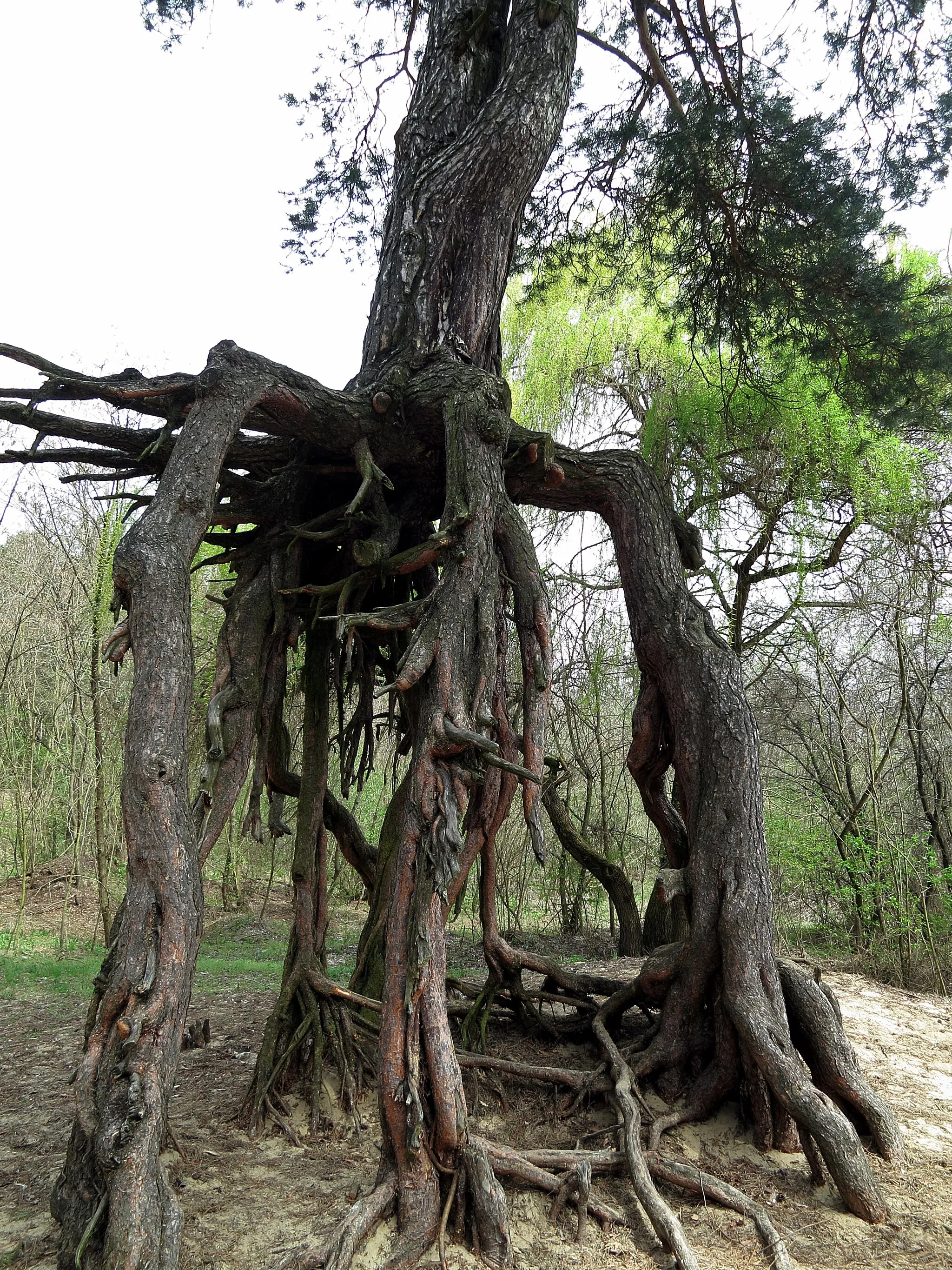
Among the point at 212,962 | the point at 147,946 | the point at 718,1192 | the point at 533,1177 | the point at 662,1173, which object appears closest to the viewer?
the point at 147,946

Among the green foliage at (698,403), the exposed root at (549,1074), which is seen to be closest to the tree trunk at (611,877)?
the green foliage at (698,403)

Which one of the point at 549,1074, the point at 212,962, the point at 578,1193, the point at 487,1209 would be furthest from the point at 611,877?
the point at 487,1209

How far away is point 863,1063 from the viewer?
4820 mm

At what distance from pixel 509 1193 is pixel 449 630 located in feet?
6.91

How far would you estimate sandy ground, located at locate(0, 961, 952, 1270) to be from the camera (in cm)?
295

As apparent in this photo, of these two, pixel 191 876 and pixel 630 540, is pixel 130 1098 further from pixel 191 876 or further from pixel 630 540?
pixel 630 540

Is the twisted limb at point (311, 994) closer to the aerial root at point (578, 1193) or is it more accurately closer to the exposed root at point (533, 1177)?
the exposed root at point (533, 1177)

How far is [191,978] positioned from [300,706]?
7.63m

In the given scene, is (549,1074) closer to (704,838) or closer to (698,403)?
(704,838)

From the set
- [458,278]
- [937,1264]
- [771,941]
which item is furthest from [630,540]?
[937,1264]

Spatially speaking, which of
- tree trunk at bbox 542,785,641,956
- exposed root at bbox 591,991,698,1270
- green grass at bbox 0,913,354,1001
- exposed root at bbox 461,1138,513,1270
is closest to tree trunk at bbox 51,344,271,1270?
exposed root at bbox 461,1138,513,1270

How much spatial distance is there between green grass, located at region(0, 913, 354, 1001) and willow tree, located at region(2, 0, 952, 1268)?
299 centimetres

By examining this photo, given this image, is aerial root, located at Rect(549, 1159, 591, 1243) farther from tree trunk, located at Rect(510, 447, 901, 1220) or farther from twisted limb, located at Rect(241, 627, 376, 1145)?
twisted limb, located at Rect(241, 627, 376, 1145)

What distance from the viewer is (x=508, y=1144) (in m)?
3.80
